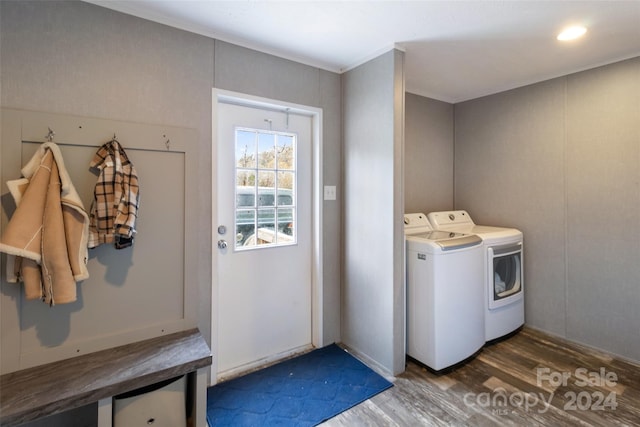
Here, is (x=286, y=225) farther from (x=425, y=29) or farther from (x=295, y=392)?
(x=425, y=29)

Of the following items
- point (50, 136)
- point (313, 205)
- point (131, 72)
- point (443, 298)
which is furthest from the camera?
point (313, 205)

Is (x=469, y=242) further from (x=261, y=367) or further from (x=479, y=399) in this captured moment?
(x=261, y=367)

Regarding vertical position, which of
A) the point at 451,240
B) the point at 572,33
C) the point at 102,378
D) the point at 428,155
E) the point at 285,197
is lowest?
the point at 102,378

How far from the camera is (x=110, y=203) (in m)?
1.58

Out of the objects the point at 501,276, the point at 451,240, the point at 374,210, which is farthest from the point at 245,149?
the point at 501,276

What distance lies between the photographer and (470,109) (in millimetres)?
3318

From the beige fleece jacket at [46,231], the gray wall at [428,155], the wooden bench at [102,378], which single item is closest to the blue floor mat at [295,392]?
the wooden bench at [102,378]

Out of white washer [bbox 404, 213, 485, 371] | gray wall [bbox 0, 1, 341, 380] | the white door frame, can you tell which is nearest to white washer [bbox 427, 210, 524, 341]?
white washer [bbox 404, 213, 485, 371]

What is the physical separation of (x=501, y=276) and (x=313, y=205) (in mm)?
1826

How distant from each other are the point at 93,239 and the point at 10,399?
72 centimetres

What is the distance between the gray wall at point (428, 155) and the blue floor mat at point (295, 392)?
5.53 feet

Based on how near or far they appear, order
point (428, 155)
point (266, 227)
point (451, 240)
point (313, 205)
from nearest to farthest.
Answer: point (451, 240) < point (266, 227) < point (313, 205) < point (428, 155)

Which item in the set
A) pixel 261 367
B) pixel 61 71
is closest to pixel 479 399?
pixel 261 367

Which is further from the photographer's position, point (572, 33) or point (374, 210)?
point (374, 210)
